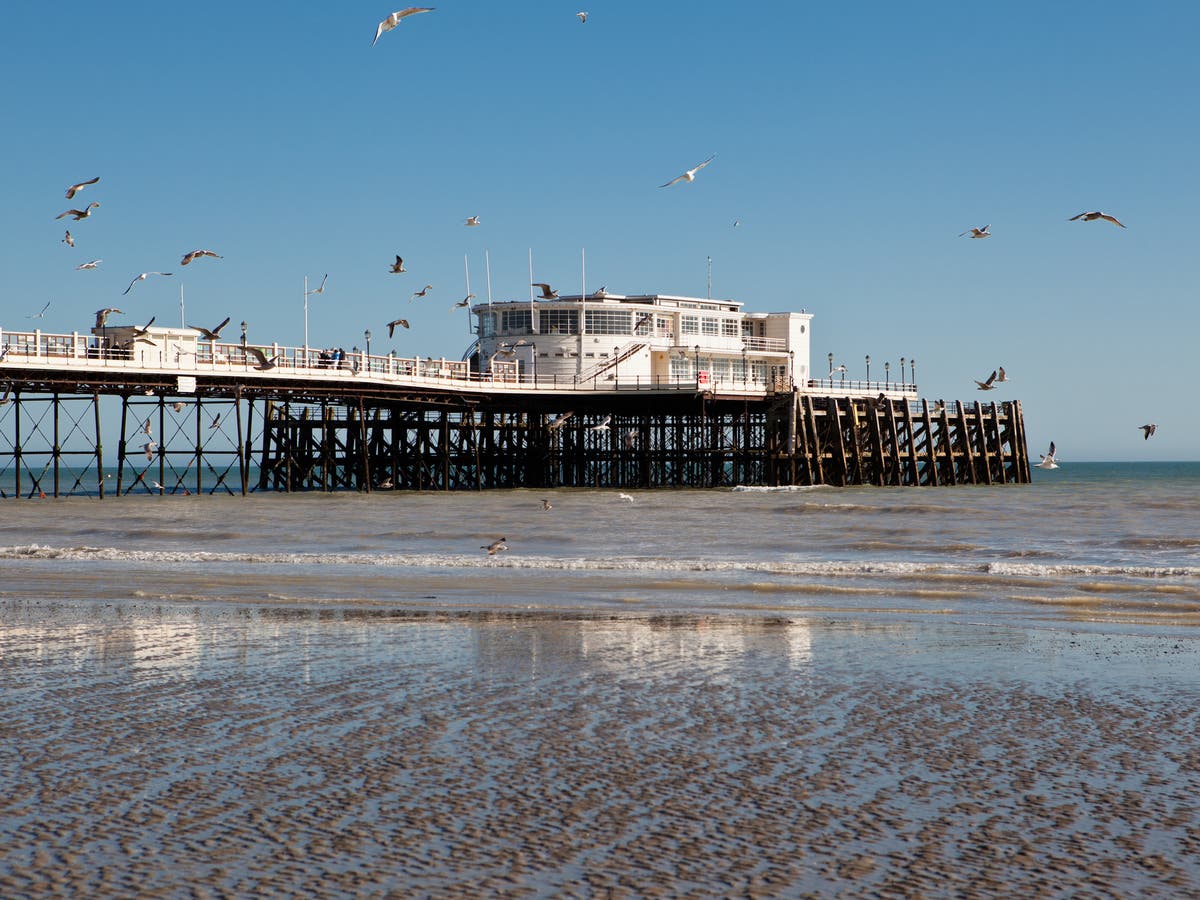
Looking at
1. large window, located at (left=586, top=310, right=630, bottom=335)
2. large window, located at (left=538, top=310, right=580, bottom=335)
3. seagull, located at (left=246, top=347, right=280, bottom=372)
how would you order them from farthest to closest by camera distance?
large window, located at (left=586, top=310, right=630, bottom=335)
large window, located at (left=538, top=310, right=580, bottom=335)
seagull, located at (left=246, top=347, right=280, bottom=372)

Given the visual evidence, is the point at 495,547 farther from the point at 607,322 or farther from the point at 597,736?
the point at 607,322

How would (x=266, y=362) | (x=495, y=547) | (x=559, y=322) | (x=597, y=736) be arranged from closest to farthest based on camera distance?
(x=597, y=736) < (x=495, y=547) < (x=266, y=362) < (x=559, y=322)

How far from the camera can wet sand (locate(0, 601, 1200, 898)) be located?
6039 mm

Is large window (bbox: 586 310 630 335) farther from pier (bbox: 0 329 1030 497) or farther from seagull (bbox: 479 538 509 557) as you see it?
seagull (bbox: 479 538 509 557)

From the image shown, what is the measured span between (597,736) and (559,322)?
59597 mm

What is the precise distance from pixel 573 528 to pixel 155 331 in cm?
2117

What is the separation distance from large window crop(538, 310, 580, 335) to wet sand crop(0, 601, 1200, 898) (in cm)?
5506

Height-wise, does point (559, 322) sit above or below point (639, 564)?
above

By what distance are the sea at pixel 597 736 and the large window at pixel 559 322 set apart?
47.7 metres

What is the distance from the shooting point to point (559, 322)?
67688 millimetres

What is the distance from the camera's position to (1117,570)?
70.9ft

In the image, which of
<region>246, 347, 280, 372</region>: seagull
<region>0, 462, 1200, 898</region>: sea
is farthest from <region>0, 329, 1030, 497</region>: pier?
<region>0, 462, 1200, 898</region>: sea

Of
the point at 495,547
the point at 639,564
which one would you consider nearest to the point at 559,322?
the point at 495,547

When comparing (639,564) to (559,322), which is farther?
(559,322)
